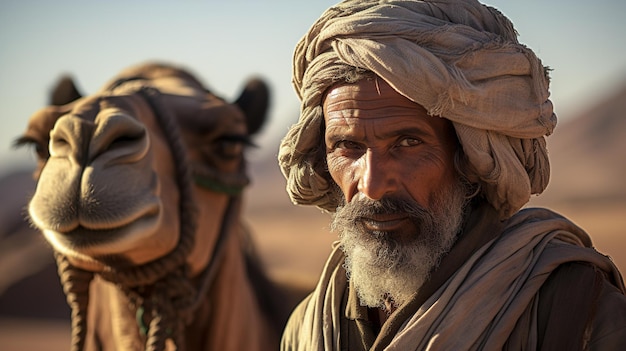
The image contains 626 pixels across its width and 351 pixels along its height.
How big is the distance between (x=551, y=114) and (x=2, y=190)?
39.4 metres

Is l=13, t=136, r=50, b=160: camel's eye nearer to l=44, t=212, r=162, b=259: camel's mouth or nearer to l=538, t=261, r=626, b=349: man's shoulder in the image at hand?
l=44, t=212, r=162, b=259: camel's mouth

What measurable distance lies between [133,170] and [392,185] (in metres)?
1.54

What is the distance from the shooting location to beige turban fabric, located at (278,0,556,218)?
288 cm

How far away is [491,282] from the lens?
2768 millimetres

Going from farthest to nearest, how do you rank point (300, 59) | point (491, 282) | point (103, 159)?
1. point (103, 159)
2. point (300, 59)
3. point (491, 282)

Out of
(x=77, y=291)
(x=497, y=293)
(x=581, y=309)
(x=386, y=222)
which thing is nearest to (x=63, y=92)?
(x=77, y=291)

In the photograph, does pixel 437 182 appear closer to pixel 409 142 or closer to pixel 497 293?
pixel 409 142

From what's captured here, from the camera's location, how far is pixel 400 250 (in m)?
3.01

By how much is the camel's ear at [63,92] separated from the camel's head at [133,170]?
1.24ft

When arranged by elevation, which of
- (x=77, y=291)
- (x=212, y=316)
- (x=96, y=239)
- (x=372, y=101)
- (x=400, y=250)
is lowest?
(x=212, y=316)

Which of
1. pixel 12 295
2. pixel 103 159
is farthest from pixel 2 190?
pixel 103 159

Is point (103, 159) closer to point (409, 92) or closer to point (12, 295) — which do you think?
point (409, 92)

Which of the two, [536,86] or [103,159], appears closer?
[536,86]

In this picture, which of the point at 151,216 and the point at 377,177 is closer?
the point at 377,177
